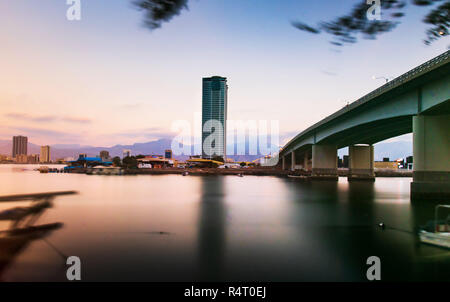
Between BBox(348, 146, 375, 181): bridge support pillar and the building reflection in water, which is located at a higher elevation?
BBox(348, 146, 375, 181): bridge support pillar

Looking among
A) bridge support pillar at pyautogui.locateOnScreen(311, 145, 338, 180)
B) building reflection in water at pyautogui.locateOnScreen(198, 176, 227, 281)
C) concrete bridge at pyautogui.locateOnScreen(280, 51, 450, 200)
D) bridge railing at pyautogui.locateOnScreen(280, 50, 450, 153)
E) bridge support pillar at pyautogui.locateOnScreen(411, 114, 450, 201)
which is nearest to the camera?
building reflection in water at pyautogui.locateOnScreen(198, 176, 227, 281)

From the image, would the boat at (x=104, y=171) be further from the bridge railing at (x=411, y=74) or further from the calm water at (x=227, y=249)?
the bridge railing at (x=411, y=74)

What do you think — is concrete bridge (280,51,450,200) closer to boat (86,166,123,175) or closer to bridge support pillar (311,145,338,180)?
bridge support pillar (311,145,338,180)

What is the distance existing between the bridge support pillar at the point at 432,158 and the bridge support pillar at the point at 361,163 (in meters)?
53.9

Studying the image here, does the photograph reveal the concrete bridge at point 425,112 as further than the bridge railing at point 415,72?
Yes

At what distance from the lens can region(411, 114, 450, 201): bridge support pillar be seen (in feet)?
98.7

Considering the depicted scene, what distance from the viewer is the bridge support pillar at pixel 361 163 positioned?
83.2 m

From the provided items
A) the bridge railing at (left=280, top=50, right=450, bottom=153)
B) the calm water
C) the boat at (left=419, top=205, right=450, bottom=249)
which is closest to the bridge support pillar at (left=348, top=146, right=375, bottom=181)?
the bridge railing at (left=280, top=50, right=450, bottom=153)

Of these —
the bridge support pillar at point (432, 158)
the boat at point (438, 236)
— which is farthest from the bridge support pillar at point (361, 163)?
the boat at point (438, 236)

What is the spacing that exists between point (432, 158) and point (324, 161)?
47019mm

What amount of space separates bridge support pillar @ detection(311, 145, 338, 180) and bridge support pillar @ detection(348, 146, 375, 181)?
10048 mm

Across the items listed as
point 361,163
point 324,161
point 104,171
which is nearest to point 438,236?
point 324,161
